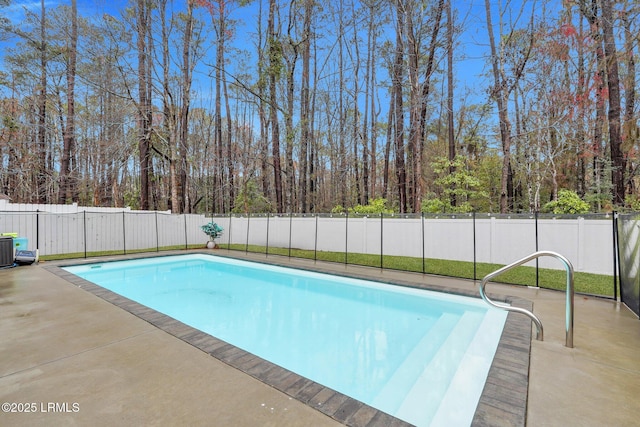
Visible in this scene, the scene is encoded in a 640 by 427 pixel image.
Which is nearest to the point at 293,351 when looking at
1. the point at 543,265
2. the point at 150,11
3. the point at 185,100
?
the point at 543,265

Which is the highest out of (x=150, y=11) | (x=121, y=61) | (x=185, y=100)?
(x=150, y=11)

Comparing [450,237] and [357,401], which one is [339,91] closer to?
[450,237]

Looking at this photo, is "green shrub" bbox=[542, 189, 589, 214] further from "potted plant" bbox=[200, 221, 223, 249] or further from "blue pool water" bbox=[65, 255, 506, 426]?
"potted plant" bbox=[200, 221, 223, 249]

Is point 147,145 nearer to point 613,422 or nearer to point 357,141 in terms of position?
point 357,141

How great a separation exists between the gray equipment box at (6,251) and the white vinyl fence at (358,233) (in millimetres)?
2086

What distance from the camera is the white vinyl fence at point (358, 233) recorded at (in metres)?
6.63

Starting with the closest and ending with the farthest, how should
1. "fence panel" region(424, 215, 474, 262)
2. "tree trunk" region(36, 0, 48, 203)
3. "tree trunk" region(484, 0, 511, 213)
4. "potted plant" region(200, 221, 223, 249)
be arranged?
"fence panel" region(424, 215, 474, 262)
"tree trunk" region(484, 0, 511, 213)
"potted plant" region(200, 221, 223, 249)
"tree trunk" region(36, 0, 48, 203)

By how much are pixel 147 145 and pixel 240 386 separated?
579 inches

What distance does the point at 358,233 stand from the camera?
9.78m

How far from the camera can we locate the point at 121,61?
43.1 feet

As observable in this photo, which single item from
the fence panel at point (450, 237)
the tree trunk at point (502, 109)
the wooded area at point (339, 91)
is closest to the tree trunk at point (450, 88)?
the wooded area at point (339, 91)

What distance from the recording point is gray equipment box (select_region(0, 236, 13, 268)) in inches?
258

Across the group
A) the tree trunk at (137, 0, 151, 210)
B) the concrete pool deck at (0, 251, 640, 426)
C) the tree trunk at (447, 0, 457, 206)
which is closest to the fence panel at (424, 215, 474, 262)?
the tree trunk at (447, 0, 457, 206)

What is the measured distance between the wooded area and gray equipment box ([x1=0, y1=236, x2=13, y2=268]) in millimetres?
6915
